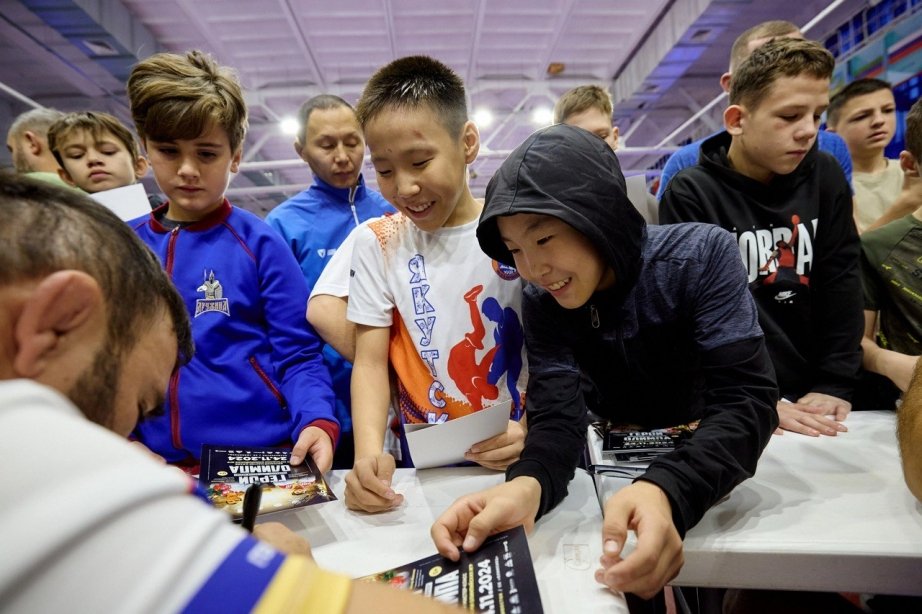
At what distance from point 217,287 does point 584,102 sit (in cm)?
228

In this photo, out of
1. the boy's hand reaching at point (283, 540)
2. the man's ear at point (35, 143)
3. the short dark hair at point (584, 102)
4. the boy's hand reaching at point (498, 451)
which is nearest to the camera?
the boy's hand reaching at point (283, 540)

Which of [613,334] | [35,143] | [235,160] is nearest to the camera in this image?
[613,334]

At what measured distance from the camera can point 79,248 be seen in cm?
46

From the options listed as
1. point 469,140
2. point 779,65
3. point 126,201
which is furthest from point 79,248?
point 779,65

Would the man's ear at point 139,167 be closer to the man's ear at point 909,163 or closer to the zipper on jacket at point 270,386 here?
the zipper on jacket at point 270,386

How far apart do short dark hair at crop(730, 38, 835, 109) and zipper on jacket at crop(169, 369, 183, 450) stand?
176 cm

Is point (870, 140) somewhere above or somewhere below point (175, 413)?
above

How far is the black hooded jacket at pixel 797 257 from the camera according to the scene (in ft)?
4.96

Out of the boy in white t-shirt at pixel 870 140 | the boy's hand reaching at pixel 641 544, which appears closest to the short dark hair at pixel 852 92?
the boy in white t-shirt at pixel 870 140

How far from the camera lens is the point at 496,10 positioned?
567cm

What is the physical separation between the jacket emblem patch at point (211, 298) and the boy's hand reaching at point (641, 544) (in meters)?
1.00

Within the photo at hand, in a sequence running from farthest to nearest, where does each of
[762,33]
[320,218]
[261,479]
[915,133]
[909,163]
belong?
[762,33]
[320,218]
[909,163]
[915,133]
[261,479]

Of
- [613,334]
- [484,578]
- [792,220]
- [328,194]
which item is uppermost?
[328,194]

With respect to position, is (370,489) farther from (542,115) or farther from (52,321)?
(542,115)
